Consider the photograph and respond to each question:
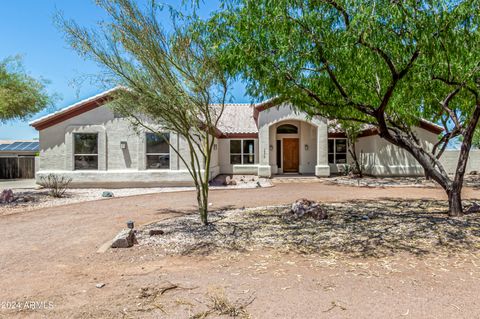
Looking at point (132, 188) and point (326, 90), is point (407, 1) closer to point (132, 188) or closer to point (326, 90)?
point (326, 90)

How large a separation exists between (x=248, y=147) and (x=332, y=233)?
49.6ft

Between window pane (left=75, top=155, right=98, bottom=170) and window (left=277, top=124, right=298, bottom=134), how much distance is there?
478 inches

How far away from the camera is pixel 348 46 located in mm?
5203

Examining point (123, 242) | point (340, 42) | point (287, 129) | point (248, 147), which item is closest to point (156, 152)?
point (248, 147)

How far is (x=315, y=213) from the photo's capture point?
8188mm

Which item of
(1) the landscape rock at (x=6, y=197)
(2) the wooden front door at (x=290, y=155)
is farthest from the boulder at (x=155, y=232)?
(2) the wooden front door at (x=290, y=155)

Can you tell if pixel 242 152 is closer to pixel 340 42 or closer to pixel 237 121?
pixel 237 121

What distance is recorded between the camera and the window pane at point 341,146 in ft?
71.4

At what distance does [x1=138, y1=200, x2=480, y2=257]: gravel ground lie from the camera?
227 inches

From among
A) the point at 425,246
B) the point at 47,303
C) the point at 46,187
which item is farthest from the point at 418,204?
the point at 46,187

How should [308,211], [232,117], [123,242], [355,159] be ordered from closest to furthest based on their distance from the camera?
[123,242] < [308,211] < [355,159] < [232,117]

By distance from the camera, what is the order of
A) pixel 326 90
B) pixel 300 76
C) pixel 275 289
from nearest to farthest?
pixel 275 289 < pixel 300 76 < pixel 326 90

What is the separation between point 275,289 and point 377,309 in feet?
4.12

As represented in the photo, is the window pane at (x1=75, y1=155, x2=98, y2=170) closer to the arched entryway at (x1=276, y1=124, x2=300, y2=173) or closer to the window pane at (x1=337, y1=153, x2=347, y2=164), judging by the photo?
the arched entryway at (x1=276, y1=124, x2=300, y2=173)
